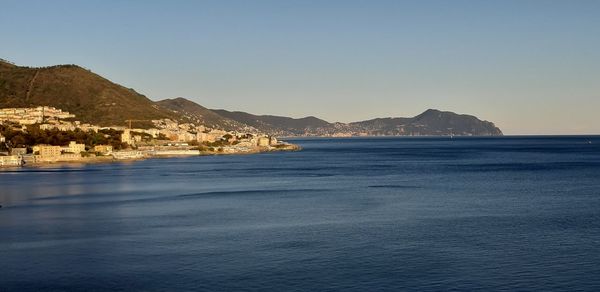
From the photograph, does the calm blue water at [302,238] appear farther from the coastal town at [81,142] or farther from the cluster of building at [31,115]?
the cluster of building at [31,115]

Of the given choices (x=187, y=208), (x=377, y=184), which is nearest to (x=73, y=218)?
(x=187, y=208)

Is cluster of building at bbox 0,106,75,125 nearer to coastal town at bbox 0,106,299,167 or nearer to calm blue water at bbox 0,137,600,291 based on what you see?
coastal town at bbox 0,106,299,167

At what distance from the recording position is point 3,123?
132 meters

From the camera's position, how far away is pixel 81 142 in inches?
4774

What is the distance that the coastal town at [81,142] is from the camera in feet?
342

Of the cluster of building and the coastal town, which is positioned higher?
the cluster of building

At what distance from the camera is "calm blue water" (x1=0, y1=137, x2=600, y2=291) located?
2359 cm

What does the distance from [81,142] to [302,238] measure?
322ft

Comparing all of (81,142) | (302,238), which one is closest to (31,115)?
(81,142)

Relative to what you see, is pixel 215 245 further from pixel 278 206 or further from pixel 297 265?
pixel 278 206

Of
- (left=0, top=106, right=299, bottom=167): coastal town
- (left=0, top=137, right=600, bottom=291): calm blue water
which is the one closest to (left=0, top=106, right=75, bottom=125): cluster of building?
(left=0, top=106, right=299, bottom=167): coastal town

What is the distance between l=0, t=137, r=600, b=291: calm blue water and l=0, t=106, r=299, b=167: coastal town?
1872 inches

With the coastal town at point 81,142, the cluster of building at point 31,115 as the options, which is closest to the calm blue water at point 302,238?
the coastal town at point 81,142

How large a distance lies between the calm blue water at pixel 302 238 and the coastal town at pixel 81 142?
47547 mm
